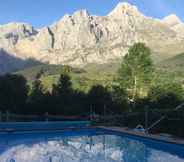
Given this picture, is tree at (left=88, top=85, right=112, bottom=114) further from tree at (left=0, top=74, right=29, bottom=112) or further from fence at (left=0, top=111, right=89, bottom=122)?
tree at (left=0, top=74, right=29, bottom=112)

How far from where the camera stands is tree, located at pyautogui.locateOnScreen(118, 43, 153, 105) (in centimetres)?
3744

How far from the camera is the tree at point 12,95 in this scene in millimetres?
20109

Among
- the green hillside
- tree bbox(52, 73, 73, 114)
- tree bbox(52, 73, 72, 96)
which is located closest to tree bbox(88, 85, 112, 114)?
tree bbox(52, 73, 73, 114)

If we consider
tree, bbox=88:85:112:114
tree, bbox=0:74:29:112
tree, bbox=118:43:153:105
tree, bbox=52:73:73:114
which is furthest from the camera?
tree, bbox=118:43:153:105

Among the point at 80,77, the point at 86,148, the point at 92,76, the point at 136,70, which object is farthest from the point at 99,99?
the point at 92,76

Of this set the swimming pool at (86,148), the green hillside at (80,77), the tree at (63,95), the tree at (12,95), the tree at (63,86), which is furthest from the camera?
→ the green hillside at (80,77)

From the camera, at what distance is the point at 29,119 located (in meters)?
17.9

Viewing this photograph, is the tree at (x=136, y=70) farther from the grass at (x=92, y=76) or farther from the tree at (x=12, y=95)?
the tree at (x=12, y=95)

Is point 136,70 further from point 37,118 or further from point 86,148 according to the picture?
point 86,148

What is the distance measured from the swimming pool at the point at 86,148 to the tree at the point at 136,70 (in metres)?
22.6

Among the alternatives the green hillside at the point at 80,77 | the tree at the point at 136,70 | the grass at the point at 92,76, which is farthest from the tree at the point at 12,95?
the tree at the point at 136,70

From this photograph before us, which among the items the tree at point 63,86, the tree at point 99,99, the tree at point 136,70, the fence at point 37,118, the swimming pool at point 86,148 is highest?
the tree at point 136,70

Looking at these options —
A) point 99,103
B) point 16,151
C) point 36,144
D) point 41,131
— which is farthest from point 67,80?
point 16,151

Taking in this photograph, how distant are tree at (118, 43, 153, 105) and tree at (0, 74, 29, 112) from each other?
1628cm
